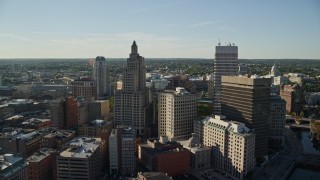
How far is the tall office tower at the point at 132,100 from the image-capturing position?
124562mm

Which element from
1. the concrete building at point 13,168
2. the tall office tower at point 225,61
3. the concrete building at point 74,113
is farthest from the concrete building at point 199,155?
the concrete building at point 74,113

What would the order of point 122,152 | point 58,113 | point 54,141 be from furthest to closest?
1. point 58,113
2. point 54,141
3. point 122,152

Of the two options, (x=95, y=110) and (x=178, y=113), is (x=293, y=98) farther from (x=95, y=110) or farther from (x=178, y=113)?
(x=95, y=110)

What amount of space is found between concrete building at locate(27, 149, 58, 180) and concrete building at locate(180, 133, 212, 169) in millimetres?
33503

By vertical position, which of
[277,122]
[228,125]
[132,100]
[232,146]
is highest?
[132,100]

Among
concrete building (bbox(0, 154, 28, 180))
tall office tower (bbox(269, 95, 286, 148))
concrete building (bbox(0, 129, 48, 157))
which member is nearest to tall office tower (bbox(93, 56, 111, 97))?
concrete building (bbox(0, 129, 48, 157))

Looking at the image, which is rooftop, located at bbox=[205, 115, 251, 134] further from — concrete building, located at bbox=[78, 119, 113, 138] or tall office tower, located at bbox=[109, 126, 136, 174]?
concrete building, located at bbox=[78, 119, 113, 138]

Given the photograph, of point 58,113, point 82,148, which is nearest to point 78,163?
point 82,148

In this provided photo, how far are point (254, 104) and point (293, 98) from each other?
79774 mm

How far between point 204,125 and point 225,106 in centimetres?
1139

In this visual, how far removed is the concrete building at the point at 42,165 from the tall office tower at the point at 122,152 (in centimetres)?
1394

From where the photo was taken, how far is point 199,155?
92812 mm

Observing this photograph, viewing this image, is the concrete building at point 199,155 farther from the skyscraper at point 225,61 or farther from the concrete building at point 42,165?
the concrete building at point 42,165

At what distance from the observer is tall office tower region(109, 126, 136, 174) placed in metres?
87.7
